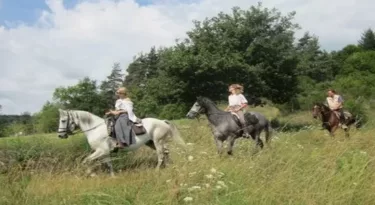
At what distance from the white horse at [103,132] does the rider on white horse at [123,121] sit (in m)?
0.21

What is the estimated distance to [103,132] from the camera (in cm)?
1388

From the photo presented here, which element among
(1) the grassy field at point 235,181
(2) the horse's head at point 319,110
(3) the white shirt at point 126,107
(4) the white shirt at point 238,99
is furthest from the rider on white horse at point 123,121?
(2) the horse's head at point 319,110

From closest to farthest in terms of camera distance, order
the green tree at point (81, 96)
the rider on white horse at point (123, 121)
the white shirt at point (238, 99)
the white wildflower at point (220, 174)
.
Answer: the white wildflower at point (220, 174) → the rider on white horse at point (123, 121) → the white shirt at point (238, 99) → the green tree at point (81, 96)

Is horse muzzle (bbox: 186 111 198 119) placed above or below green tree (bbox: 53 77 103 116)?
below

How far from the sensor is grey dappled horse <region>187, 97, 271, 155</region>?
48.1ft

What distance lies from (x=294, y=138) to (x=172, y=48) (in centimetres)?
3169

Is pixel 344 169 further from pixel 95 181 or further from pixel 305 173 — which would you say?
pixel 95 181

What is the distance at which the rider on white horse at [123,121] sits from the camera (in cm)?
1347

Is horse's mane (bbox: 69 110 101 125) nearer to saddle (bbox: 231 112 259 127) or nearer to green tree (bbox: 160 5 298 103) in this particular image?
saddle (bbox: 231 112 259 127)

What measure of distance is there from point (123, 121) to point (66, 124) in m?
1.65

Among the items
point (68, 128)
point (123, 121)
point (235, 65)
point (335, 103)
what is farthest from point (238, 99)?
point (235, 65)

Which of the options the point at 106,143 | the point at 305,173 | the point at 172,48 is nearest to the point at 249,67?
the point at 172,48

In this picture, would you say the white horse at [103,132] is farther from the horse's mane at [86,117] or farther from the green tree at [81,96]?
the green tree at [81,96]

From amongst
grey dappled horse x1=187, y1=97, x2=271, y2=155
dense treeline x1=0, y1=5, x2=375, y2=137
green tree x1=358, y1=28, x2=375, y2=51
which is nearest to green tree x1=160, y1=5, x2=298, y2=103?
dense treeline x1=0, y1=5, x2=375, y2=137
